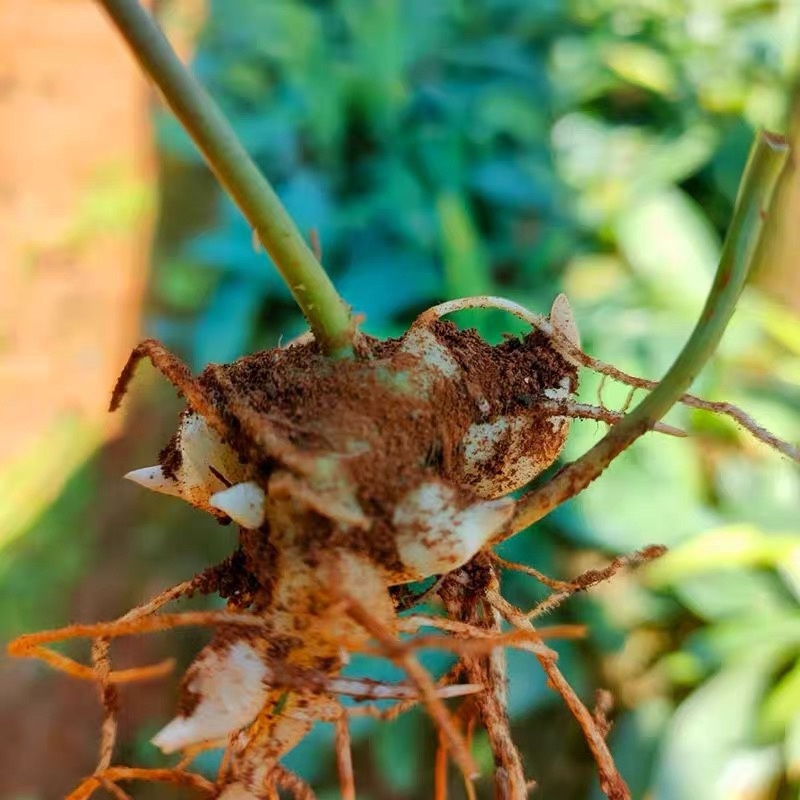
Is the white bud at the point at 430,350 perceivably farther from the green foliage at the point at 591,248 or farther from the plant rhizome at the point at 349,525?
the green foliage at the point at 591,248

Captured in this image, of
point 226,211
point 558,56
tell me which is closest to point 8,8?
point 226,211

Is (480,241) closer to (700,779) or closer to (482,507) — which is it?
(700,779)

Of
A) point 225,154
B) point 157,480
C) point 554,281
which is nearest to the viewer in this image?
point 225,154

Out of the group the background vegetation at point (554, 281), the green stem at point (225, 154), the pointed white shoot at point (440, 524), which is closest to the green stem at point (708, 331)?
the pointed white shoot at point (440, 524)

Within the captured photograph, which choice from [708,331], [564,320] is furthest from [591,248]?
[708,331]

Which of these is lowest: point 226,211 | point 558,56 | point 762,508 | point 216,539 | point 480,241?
point 762,508

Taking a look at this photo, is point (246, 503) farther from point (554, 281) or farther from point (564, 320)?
point (554, 281)

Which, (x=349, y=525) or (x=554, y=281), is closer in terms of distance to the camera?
(x=349, y=525)

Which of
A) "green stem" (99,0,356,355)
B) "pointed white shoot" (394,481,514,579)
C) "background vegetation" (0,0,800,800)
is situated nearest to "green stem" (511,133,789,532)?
"pointed white shoot" (394,481,514,579)

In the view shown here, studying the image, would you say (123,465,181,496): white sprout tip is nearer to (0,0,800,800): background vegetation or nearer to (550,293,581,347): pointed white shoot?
(550,293,581,347): pointed white shoot
